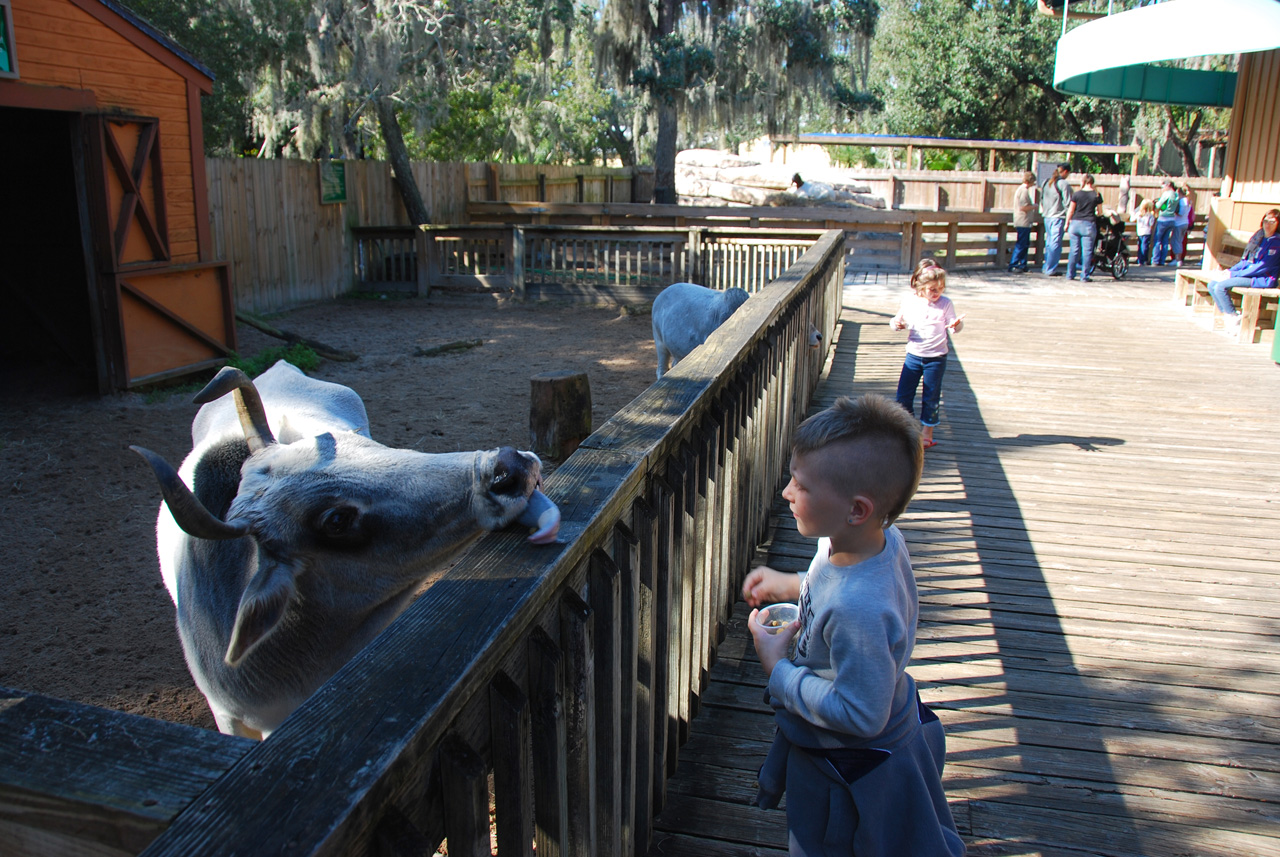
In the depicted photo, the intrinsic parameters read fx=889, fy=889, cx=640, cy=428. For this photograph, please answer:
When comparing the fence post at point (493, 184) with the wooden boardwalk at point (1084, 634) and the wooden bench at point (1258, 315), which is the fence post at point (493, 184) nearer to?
the wooden boardwalk at point (1084, 634)

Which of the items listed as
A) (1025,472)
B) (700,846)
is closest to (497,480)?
(700,846)

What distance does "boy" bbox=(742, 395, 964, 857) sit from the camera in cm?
166

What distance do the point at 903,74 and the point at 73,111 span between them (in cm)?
3139

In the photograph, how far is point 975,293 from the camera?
13.3 meters

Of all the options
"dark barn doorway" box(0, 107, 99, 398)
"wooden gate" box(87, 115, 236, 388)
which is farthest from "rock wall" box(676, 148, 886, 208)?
"dark barn doorway" box(0, 107, 99, 398)

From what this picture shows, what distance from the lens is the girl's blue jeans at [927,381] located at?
5738mm

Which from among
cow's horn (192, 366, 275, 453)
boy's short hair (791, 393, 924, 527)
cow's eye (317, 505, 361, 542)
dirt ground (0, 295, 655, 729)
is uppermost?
boy's short hair (791, 393, 924, 527)

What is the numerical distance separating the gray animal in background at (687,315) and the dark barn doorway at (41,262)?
5.94 m

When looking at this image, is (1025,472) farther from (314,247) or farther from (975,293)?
(314,247)

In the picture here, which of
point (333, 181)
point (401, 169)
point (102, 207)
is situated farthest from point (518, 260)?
point (102, 207)

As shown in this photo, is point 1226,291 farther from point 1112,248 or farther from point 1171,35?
point 1112,248

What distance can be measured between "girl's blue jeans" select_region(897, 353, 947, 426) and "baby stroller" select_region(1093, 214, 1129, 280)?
38.4ft

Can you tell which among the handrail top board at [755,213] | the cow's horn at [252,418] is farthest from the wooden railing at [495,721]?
the handrail top board at [755,213]

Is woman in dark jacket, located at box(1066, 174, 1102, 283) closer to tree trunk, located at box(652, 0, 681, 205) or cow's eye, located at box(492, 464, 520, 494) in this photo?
tree trunk, located at box(652, 0, 681, 205)
